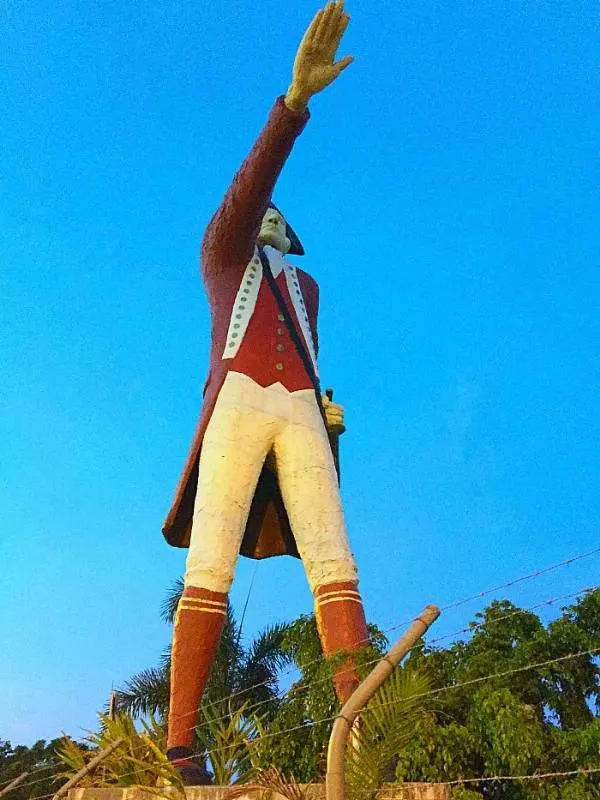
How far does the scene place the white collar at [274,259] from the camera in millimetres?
6876

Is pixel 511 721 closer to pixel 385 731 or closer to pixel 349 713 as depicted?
pixel 385 731

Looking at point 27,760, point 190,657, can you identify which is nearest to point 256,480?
point 190,657

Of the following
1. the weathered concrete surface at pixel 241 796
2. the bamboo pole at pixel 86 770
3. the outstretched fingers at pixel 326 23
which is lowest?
the weathered concrete surface at pixel 241 796

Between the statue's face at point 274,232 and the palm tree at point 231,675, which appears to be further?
the palm tree at point 231,675

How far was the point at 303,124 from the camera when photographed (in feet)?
18.4

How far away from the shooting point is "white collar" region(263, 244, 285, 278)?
688 cm

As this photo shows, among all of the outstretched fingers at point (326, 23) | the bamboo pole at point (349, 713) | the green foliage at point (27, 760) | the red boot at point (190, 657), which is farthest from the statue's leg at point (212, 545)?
the green foliage at point (27, 760)

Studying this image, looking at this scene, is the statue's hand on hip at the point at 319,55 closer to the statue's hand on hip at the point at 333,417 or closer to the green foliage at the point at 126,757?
the statue's hand on hip at the point at 333,417

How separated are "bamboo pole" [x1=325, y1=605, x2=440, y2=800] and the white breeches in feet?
9.44

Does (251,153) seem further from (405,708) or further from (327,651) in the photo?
(405,708)

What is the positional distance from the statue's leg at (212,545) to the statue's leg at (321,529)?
0.82 ft

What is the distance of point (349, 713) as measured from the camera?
2.70 meters

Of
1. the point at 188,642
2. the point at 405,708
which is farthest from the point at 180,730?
the point at 405,708

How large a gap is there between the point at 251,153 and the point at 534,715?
5.18 metres
